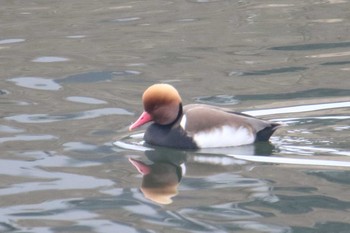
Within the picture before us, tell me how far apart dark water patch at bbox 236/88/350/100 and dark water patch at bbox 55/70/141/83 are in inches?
62.5

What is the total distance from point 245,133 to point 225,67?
10.0 feet

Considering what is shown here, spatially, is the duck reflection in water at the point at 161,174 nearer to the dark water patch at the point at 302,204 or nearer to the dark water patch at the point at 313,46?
the dark water patch at the point at 302,204

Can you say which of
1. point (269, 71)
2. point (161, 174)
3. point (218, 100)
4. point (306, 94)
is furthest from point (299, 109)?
point (161, 174)

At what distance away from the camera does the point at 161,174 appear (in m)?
8.40

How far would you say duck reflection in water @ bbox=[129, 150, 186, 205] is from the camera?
25.6 feet

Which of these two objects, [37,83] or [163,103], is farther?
[37,83]

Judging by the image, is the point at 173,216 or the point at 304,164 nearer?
the point at 173,216

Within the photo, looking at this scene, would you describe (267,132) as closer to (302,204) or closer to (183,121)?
(183,121)

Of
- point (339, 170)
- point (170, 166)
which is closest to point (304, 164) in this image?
point (339, 170)


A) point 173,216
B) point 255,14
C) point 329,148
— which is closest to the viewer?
point 173,216

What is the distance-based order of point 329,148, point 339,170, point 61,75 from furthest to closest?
point 61,75, point 329,148, point 339,170

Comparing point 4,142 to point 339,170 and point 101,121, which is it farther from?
point 339,170

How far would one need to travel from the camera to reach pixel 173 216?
723 cm

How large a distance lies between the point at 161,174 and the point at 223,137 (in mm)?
939
